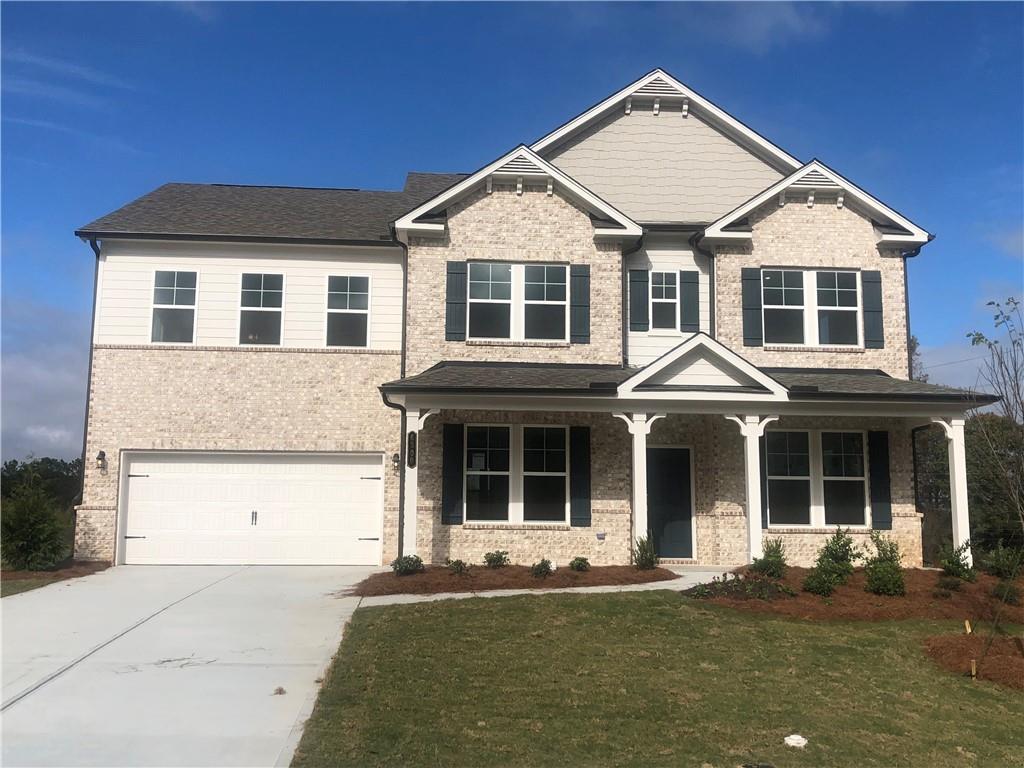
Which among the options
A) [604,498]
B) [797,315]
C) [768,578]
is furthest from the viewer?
[797,315]

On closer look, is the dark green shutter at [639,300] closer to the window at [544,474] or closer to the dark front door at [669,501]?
the dark front door at [669,501]

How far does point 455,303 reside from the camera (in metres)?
15.8

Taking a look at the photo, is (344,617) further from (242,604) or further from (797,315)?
(797,315)

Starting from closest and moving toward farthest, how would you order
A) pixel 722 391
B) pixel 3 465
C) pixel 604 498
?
pixel 722 391 < pixel 604 498 < pixel 3 465

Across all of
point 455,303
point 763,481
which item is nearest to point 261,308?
point 455,303

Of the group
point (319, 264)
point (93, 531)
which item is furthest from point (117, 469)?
point (319, 264)

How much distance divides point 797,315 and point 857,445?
9.24 feet

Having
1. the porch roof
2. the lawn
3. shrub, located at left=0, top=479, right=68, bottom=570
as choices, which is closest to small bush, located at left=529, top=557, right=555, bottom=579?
the lawn

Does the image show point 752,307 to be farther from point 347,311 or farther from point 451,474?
point 347,311

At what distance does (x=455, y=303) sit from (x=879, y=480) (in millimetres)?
8833

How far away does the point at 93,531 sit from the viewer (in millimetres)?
15406

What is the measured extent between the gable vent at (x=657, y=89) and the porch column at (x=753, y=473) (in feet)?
26.8

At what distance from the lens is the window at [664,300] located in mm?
16594

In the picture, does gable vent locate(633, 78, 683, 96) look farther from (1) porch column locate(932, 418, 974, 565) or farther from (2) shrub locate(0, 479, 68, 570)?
(2) shrub locate(0, 479, 68, 570)
